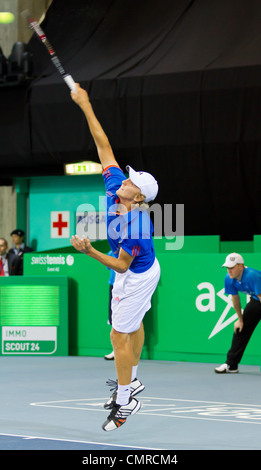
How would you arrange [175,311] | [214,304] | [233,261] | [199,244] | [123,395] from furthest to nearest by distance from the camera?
[199,244] → [175,311] → [214,304] → [233,261] → [123,395]

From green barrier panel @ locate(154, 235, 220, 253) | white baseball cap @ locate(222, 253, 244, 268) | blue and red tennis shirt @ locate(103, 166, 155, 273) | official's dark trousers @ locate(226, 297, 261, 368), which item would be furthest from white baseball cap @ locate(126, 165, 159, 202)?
green barrier panel @ locate(154, 235, 220, 253)

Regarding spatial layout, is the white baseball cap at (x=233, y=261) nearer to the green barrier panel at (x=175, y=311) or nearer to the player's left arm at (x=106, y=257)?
the green barrier panel at (x=175, y=311)

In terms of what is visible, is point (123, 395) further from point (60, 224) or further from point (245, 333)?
point (60, 224)

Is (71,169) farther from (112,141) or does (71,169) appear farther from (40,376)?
(40,376)

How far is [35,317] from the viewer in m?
13.6

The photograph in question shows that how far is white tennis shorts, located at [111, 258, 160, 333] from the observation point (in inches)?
269

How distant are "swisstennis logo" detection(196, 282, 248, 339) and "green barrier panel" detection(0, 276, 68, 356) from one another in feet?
7.71

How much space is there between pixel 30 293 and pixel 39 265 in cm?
57

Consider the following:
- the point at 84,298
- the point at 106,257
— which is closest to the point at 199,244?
the point at 84,298

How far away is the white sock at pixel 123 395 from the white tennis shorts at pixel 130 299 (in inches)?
18.2

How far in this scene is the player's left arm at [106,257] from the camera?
6.32 m

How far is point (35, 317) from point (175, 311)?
241 centimetres

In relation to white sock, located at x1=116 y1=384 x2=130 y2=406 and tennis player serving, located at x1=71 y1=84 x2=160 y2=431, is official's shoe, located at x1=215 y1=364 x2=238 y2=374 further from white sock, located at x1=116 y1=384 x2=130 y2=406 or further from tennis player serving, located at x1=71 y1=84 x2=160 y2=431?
white sock, located at x1=116 y1=384 x2=130 y2=406
